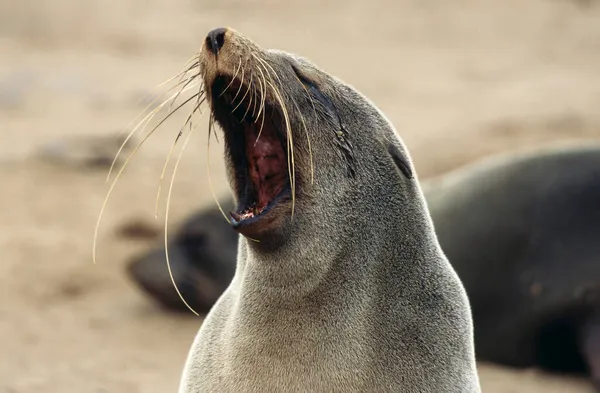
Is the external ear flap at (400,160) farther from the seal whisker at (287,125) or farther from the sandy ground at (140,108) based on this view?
the sandy ground at (140,108)

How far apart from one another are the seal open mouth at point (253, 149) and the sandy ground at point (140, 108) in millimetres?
2498

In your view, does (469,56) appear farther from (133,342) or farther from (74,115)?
(133,342)

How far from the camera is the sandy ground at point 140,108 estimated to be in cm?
648

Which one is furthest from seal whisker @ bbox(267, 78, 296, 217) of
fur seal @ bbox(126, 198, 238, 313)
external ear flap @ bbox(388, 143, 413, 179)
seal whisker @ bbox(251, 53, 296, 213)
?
fur seal @ bbox(126, 198, 238, 313)

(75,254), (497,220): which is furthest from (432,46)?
(497,220)

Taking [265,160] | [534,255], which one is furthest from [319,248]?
[534,255]

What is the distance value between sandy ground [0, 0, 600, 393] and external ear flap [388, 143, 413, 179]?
233cm

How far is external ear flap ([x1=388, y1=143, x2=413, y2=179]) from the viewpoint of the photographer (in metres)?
3.36

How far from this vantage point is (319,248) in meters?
3.10

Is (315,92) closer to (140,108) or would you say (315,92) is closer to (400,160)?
(400,160)

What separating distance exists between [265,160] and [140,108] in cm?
1166

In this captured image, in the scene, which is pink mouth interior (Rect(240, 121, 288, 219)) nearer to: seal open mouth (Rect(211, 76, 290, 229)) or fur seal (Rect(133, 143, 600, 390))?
seal open mouth (Rect(211, 76, 290, 229))

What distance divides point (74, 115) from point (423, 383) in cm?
1107

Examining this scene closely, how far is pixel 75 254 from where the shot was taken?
8273mm
